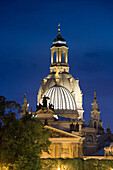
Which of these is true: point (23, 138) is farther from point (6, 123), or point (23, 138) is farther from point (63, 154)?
point (63, 154)

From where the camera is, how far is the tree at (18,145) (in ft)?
323

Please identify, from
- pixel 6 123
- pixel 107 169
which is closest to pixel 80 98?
pixel 107 169

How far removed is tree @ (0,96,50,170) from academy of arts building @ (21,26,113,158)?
3370 centimetres

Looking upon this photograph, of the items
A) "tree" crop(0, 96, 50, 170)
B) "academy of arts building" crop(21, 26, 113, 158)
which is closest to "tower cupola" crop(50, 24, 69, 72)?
"academy of arts building" crop(21, 26, 113, 158)

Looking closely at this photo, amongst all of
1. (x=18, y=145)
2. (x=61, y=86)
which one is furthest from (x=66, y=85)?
(x=18, y=145)

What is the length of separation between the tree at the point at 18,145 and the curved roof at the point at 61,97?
7280cm

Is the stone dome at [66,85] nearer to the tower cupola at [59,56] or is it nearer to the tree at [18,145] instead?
the tower cupola at [59,56]

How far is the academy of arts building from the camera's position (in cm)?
13475

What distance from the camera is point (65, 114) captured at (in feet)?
562

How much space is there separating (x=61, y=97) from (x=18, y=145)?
75.8 metres

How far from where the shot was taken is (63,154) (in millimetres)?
135000

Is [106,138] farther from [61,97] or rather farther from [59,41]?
[59,41]

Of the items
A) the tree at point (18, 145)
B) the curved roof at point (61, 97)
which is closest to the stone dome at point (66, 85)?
the curved roof at point (61, 97)

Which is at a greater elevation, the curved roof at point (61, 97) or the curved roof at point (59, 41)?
the curved roof at point (59, 41)
